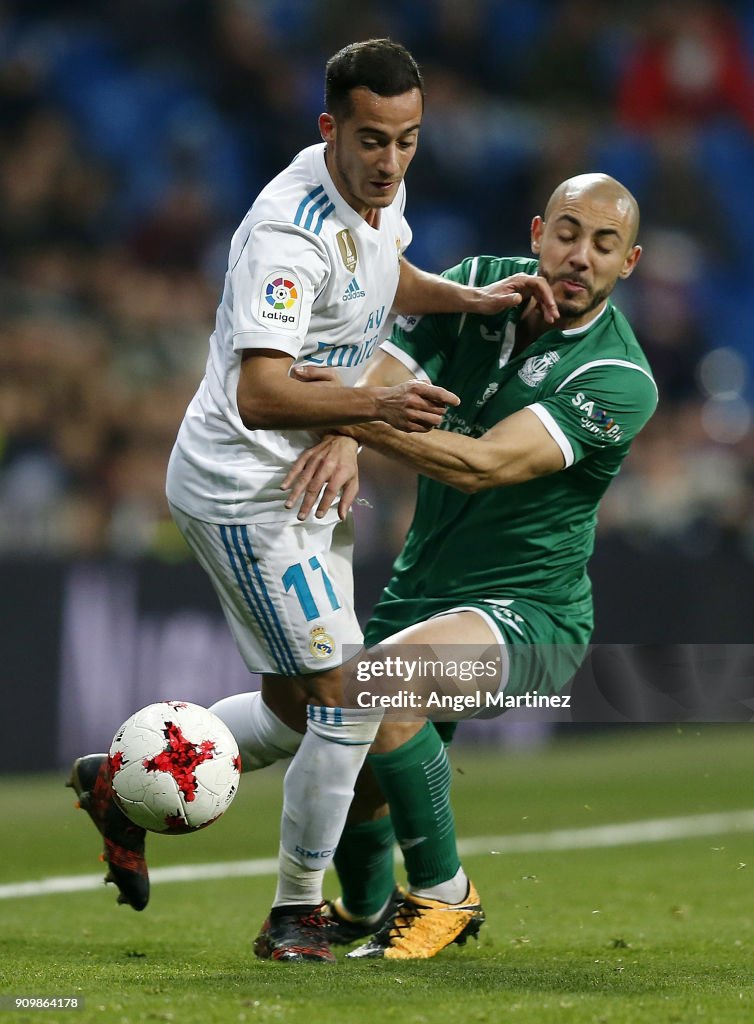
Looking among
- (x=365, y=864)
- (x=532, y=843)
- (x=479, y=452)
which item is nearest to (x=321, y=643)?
(x=479, y=452)

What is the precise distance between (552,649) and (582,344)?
991 mm

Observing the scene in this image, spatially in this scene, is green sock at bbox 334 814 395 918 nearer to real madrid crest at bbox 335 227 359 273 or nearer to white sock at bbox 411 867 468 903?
white sock at bbox 411 867 468 903

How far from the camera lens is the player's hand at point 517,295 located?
16.7 ft

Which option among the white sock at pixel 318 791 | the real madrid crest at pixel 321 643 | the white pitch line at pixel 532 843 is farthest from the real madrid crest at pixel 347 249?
the white pitch line at pixel 532 843

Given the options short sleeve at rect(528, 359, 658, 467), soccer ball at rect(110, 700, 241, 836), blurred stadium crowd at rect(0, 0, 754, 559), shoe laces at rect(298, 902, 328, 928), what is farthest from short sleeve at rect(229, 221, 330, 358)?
blurred stadium crowd at rect(0, 0, 754, 559)

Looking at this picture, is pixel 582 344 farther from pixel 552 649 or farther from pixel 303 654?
pixel 303 654

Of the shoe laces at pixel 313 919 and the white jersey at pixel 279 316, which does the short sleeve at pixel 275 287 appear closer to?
the white jersey at pixel 279 316

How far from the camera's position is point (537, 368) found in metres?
5.27

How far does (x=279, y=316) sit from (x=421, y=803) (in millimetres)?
1502

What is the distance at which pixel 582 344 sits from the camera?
206 inches

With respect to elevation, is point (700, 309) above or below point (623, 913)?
above

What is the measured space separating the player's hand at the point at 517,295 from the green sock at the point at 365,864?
5.55 feet

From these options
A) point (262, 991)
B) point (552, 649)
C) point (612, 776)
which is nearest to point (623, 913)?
point (552, 649)

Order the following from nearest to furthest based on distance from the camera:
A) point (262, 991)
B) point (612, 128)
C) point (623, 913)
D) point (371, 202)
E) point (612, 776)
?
point (262, 991) < point (371, 202) < point (623, 913) < point (612, 776) < point (612, 128)
